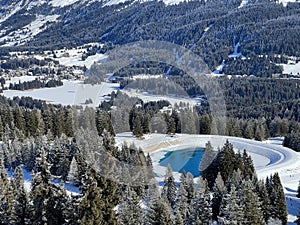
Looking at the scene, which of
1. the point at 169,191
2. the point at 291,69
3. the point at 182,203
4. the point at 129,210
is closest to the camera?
the point at 129,210

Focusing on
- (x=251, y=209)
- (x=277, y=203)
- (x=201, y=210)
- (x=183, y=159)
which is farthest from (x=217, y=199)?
(x=183, y=159)

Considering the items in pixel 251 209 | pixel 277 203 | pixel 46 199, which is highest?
pixel 46 199

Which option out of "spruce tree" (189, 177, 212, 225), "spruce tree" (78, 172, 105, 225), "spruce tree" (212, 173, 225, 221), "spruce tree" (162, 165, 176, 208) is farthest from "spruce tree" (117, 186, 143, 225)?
"spruce tree" (78, 172, 105, 225)

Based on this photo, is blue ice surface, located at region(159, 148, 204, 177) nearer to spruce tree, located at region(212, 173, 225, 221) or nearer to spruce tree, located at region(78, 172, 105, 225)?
spruce tree, located at region(212, 173, 225, 221)

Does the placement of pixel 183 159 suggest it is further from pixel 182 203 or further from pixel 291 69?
pixel 291 69

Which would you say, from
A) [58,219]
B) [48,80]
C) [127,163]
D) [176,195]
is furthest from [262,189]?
[48,80]

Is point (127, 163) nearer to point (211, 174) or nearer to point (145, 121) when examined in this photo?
point (211, 174)
